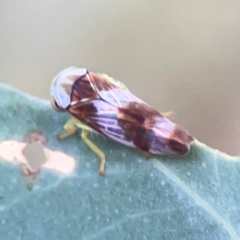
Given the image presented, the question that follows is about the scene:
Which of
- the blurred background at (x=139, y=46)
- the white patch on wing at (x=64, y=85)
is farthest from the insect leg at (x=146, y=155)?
the blurred background at (x=139, y=46)

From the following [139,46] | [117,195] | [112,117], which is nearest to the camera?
[117,195]

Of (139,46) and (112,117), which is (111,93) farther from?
(139,46)

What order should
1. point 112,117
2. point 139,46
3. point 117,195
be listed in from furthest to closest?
point 139,46 → point 112,117 → point 117,195

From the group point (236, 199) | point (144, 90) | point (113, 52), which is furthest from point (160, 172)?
point (113, 52)

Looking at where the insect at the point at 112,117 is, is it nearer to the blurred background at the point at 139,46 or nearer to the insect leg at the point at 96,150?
the insect leg at the point at 96,150

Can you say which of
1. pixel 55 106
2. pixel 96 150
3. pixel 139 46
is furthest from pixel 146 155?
pixel 139 46

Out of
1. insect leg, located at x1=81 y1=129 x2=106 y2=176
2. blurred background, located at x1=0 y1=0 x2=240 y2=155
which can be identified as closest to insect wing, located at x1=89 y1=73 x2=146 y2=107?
insect leg, located at x1=81 y1=129 x2=106 y2=176

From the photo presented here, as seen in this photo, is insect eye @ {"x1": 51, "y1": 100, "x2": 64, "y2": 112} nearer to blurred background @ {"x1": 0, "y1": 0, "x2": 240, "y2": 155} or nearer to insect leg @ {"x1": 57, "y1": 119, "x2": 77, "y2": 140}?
insect leg @ {"x1": 57, "y1": 119, "x2": 77, "y2": 140}

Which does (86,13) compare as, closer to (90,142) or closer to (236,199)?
(90,142)
